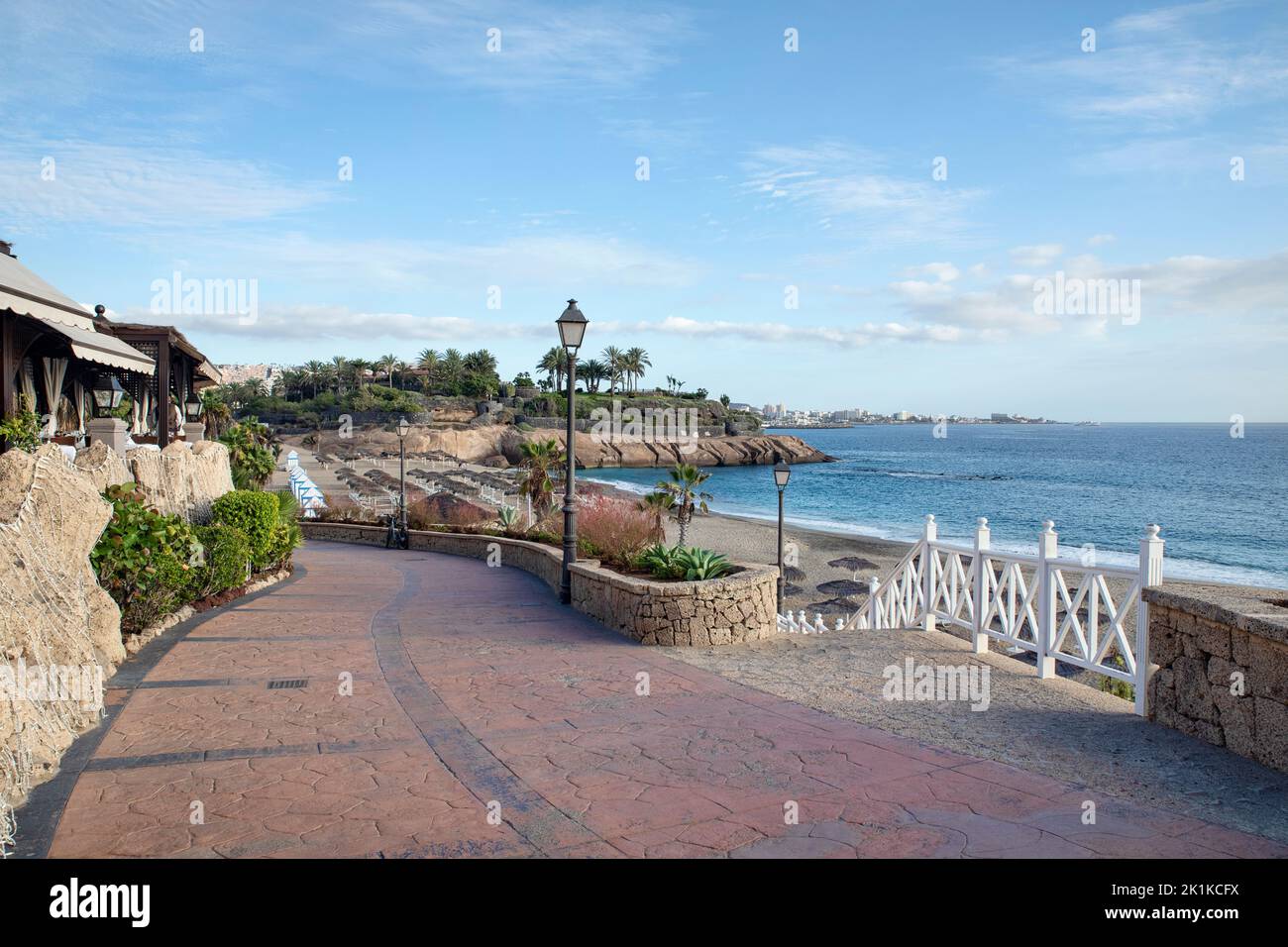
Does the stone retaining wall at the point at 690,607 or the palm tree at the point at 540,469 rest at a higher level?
the palm tree at the point at 540,469

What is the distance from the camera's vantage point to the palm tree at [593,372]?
134375 mm

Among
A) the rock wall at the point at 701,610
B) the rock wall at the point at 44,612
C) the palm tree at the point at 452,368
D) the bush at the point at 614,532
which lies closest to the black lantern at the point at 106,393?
the bush at the point at 614,532

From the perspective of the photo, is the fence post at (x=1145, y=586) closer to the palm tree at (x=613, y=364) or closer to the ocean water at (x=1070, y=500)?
the ocean water at (x=1070, y=500)

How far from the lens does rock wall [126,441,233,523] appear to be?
10438mm

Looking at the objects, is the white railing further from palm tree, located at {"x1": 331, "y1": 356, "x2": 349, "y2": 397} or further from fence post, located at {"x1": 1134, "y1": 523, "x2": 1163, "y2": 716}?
palm tree, located at {"x1": 331, "y1": 356, "x2": 349, "y2": 397}

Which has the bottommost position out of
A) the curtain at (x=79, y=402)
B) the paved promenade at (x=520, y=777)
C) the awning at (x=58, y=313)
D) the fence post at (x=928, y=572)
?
the paved promenade at (x=520, y=777)

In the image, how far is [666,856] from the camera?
3980mm

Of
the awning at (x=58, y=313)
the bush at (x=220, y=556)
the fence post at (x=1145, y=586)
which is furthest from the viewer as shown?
the bush at (x=220, y=556)

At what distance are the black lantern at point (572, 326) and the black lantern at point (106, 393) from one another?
43.3 feet

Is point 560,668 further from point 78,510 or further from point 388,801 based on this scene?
point 78,510

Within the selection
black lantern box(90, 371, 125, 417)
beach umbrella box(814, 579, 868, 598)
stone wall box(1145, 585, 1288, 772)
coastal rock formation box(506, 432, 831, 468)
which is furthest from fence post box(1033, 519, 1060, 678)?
coastal rock formation box(506, 432, 831, 468)

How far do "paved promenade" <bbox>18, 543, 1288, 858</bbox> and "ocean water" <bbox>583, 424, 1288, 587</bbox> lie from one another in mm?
18262
